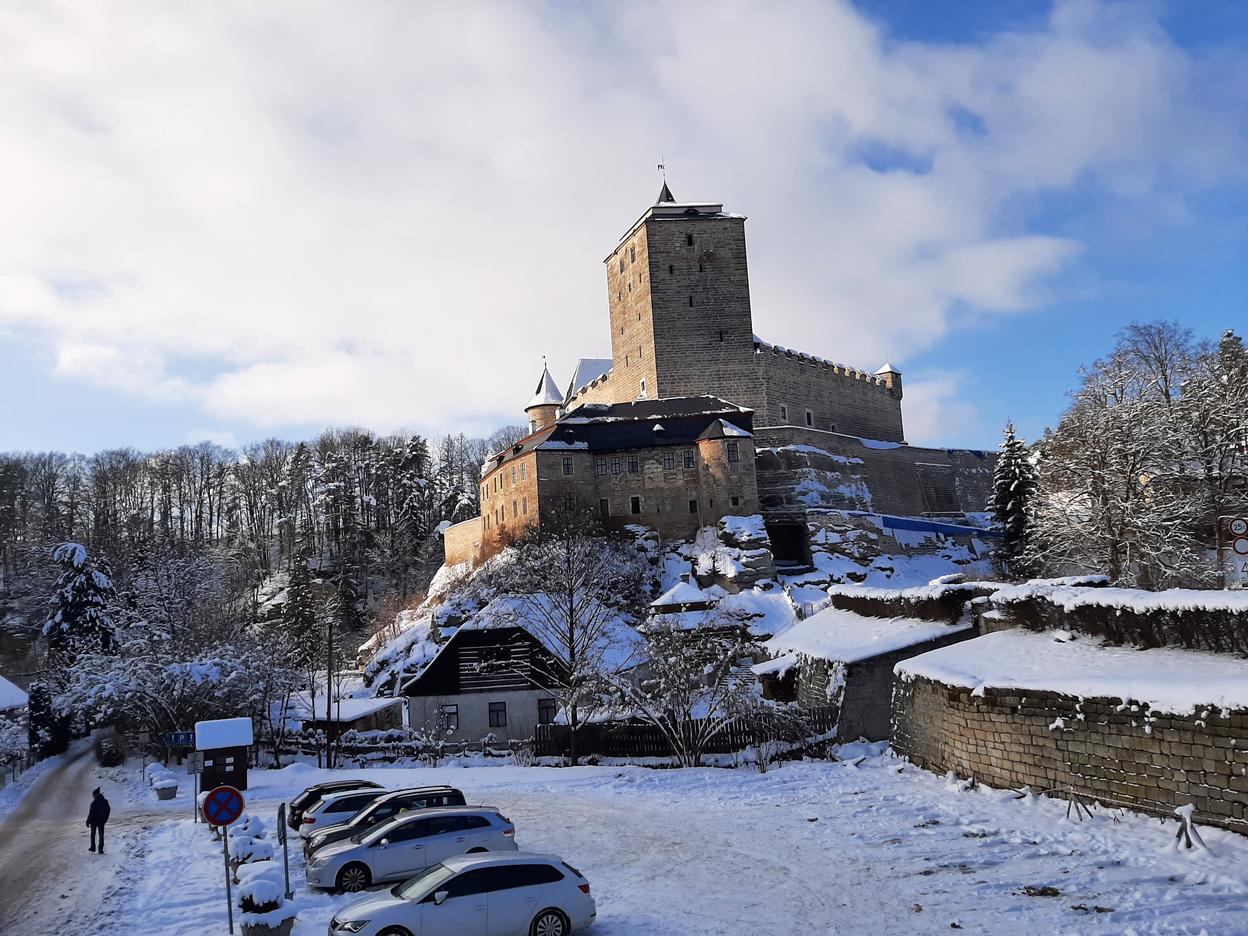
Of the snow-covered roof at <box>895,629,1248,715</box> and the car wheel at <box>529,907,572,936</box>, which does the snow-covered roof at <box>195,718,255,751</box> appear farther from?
the snow-covered roof at <box>895,629,1248,715</box>

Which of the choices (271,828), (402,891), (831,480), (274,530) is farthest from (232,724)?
(274,530)

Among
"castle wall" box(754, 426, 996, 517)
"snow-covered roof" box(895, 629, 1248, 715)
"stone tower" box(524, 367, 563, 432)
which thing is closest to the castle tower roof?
"stone tower" box(524, 367, 563, 432)

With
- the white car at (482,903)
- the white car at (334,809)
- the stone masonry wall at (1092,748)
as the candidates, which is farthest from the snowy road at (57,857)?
the stone masonry wall at (1092,748)

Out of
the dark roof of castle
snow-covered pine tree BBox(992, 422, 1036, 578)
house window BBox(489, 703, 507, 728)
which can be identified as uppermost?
the dark roof of castle

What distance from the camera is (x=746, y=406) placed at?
69.7 m

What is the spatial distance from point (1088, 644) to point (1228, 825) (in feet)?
18.8

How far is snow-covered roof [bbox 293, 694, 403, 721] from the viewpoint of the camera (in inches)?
1536

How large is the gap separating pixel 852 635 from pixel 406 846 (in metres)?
18.0

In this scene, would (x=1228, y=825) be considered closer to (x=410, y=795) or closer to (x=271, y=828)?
(x=410, y=795)

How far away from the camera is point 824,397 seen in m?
76.4

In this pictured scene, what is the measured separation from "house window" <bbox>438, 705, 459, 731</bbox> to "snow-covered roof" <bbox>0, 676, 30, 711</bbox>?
626 inches

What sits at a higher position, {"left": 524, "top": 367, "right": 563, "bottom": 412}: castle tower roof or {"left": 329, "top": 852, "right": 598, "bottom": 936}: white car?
{"left": 524, "top": 367, "right": 563, "bottom": 412}: castle tower roof

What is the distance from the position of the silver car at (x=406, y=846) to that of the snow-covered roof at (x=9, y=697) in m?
27.0

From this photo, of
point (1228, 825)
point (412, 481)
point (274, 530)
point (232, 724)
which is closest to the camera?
point (1228, 825)
